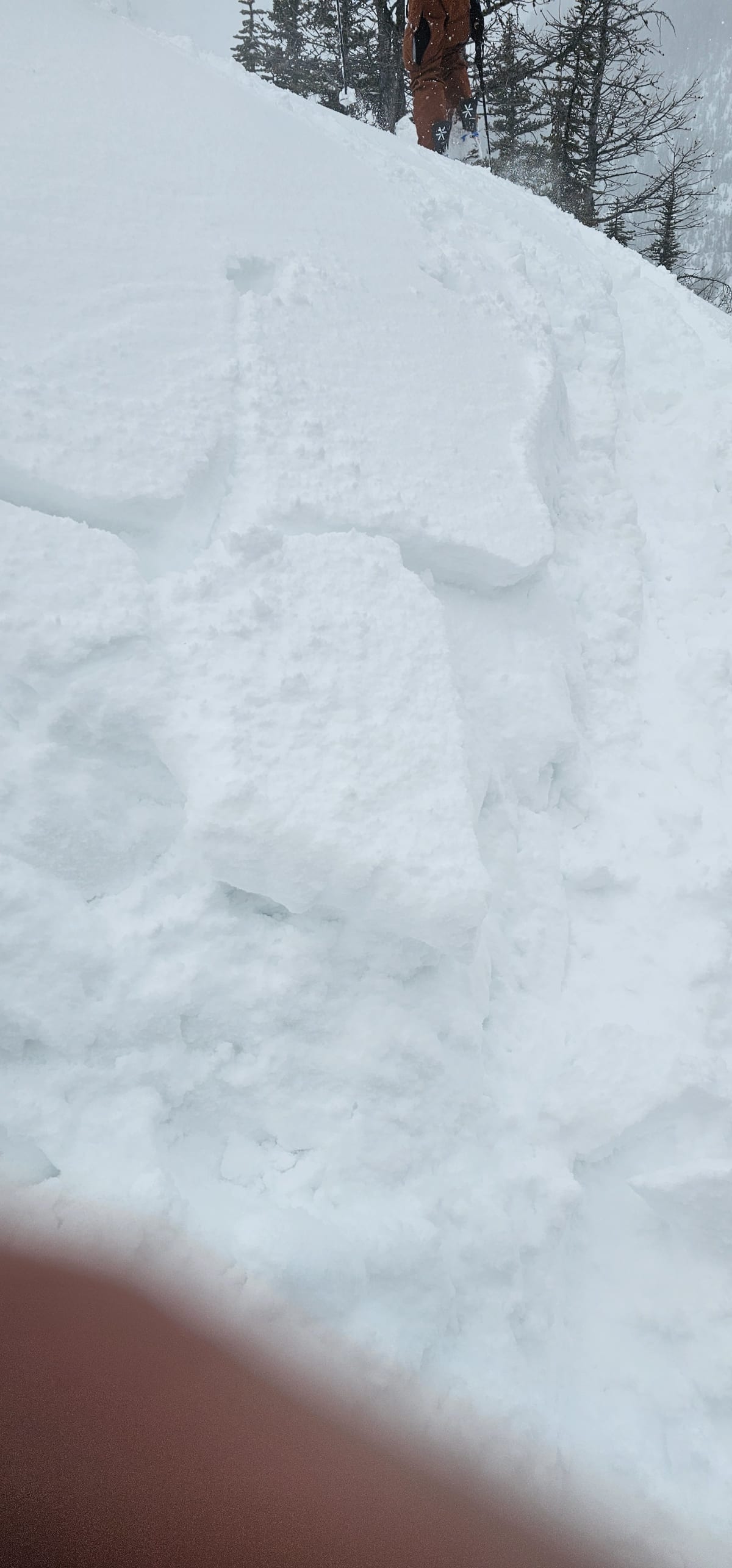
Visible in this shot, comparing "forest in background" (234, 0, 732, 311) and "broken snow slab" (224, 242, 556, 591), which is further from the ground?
"forest in background" (234, 0, 732, 311)

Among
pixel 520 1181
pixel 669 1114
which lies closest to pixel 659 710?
pixel 669 1114

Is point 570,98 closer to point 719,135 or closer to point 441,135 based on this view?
point 441,135

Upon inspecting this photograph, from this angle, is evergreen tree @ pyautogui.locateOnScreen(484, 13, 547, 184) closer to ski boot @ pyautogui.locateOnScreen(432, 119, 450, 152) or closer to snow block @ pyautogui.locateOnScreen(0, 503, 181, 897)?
ski boot @ pyautogui.locateOnScreen(432, 119, 450, 152)

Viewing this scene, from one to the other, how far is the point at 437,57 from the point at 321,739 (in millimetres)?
8284

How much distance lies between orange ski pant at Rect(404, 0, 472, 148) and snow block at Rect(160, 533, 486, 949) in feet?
23.3

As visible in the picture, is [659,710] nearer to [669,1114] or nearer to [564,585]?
[564,585]

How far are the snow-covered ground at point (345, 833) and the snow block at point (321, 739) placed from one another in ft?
0.04

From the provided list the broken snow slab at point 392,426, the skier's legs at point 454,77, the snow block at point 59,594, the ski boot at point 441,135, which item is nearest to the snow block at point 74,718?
the snow block at point 59,594

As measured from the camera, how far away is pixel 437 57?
7.58m

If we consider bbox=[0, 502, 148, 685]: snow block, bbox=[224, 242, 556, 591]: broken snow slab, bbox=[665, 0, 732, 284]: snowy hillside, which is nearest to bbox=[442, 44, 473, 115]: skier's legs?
Result: bbox=[224, 242, 556, 591]: broken snow slab

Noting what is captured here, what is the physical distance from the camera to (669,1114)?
8.98 feet

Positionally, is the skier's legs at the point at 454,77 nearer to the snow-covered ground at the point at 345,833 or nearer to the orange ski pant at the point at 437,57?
the orange ski pant at the point at 437,57

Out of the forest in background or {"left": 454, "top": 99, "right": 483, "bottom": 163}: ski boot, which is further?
the forest in background

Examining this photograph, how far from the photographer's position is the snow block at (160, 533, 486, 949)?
8.04 ft
